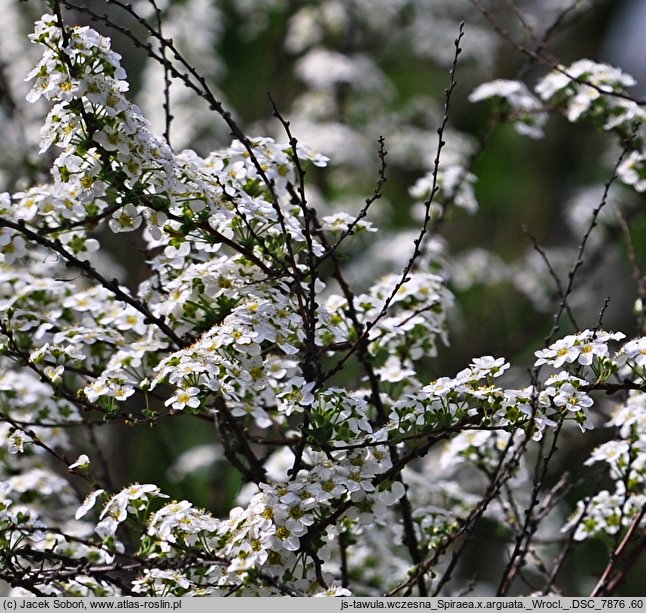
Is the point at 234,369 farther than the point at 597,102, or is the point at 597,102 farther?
the point at 597,102

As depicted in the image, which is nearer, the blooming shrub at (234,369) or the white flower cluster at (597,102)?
the blooming shrub at (234,369)

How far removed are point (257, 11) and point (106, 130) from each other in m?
5.15

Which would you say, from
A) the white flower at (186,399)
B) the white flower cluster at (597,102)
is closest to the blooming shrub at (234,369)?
the white flower at (186,399)

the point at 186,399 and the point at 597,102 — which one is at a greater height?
the point at 597,102

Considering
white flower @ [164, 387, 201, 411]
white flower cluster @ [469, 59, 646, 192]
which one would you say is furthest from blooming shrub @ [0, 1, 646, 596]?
white flower cluster @ [469, 59, 646, 192]

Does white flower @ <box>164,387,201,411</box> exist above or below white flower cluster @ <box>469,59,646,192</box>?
below

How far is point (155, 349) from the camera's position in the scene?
9.31 feet

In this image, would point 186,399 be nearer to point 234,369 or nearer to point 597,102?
point 234,369

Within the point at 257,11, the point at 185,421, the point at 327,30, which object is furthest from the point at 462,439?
the point at 185,421

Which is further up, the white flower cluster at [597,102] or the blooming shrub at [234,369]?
the white flower cluster at [597,102]

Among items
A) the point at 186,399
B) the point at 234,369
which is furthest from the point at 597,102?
the point at 186,399

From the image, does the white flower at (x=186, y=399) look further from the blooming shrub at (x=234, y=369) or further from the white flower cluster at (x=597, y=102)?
the white flower cluster at (x=597, y=102)

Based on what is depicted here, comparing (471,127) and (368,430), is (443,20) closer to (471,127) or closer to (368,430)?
(471,127)

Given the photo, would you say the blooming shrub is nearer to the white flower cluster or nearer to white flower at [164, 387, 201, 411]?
white flower at [164, 387, 201, 411]
